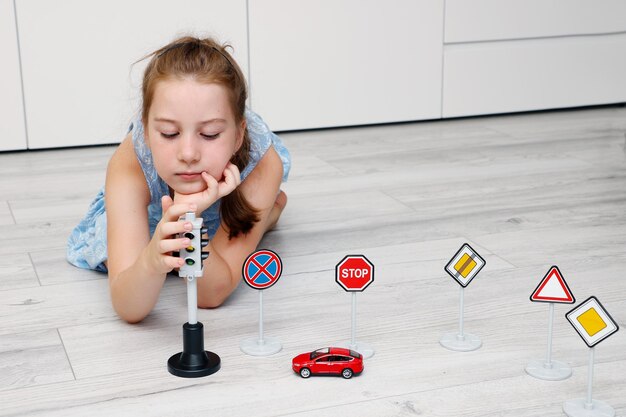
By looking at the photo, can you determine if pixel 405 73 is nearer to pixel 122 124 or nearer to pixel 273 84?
pixel 273 84

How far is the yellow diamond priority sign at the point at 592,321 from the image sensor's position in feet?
3.82

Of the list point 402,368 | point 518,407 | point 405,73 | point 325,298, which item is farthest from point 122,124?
point 518,407

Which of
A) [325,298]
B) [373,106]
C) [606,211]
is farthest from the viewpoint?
[373,106]

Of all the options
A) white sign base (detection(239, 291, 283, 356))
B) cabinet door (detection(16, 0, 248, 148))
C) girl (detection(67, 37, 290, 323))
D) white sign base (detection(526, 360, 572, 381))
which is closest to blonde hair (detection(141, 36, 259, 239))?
girl (detection(67, 37, 290, 323))

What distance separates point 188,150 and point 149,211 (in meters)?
0.44

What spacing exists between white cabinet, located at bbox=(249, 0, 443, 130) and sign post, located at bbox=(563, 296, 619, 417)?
74.3 inches

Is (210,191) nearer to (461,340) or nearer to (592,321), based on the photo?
(461,340)

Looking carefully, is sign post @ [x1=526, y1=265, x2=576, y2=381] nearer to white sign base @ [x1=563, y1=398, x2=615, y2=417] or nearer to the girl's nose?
white sign base @ [x1=563, y1=398, x2=615, y2=417]

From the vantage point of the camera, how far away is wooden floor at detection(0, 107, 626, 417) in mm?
1267

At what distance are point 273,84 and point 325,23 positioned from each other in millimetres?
265

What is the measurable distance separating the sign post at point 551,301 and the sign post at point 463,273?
10 cm

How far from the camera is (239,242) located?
5.26ft

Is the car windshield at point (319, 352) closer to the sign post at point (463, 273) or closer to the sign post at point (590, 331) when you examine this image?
the sign post at point (463, 273)

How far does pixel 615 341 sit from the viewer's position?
1.43 meters
